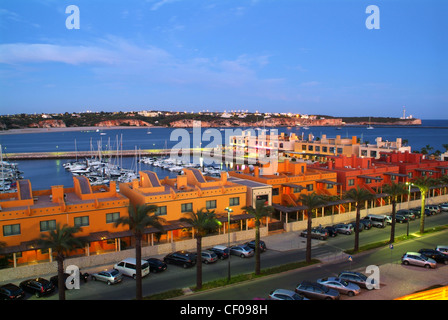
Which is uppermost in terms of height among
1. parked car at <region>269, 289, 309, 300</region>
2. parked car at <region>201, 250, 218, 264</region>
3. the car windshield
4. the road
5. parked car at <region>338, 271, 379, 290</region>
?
parked car at <region>269, 289, 309, 300</region>

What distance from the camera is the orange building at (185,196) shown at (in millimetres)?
32594

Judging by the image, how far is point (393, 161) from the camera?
5575 centimetres

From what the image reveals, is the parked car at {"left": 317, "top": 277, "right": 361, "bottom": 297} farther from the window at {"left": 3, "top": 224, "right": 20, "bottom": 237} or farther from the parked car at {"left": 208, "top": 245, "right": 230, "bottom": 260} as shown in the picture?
the window at {"left": 3, "top": 224, "right": 20, "bottom": 237}

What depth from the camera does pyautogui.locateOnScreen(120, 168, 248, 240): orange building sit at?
3259 cm

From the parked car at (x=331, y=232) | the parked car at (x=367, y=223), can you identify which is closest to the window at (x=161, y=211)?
the parked car at (x=331, y=232)

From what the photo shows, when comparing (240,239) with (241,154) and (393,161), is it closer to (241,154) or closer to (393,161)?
(393,161)

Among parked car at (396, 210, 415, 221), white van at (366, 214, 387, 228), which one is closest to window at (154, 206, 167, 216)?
white van at (366, 214, 387, 228)

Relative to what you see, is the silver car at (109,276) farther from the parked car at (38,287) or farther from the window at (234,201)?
the window at (234,201)

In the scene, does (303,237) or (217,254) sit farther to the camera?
(303,237)

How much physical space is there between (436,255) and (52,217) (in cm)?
3056

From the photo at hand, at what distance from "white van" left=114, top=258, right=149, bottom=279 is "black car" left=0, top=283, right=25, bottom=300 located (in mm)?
6501

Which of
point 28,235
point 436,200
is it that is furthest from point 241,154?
point 28,235

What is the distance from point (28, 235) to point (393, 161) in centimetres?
5016

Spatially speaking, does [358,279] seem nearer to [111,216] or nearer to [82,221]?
[111,216]
